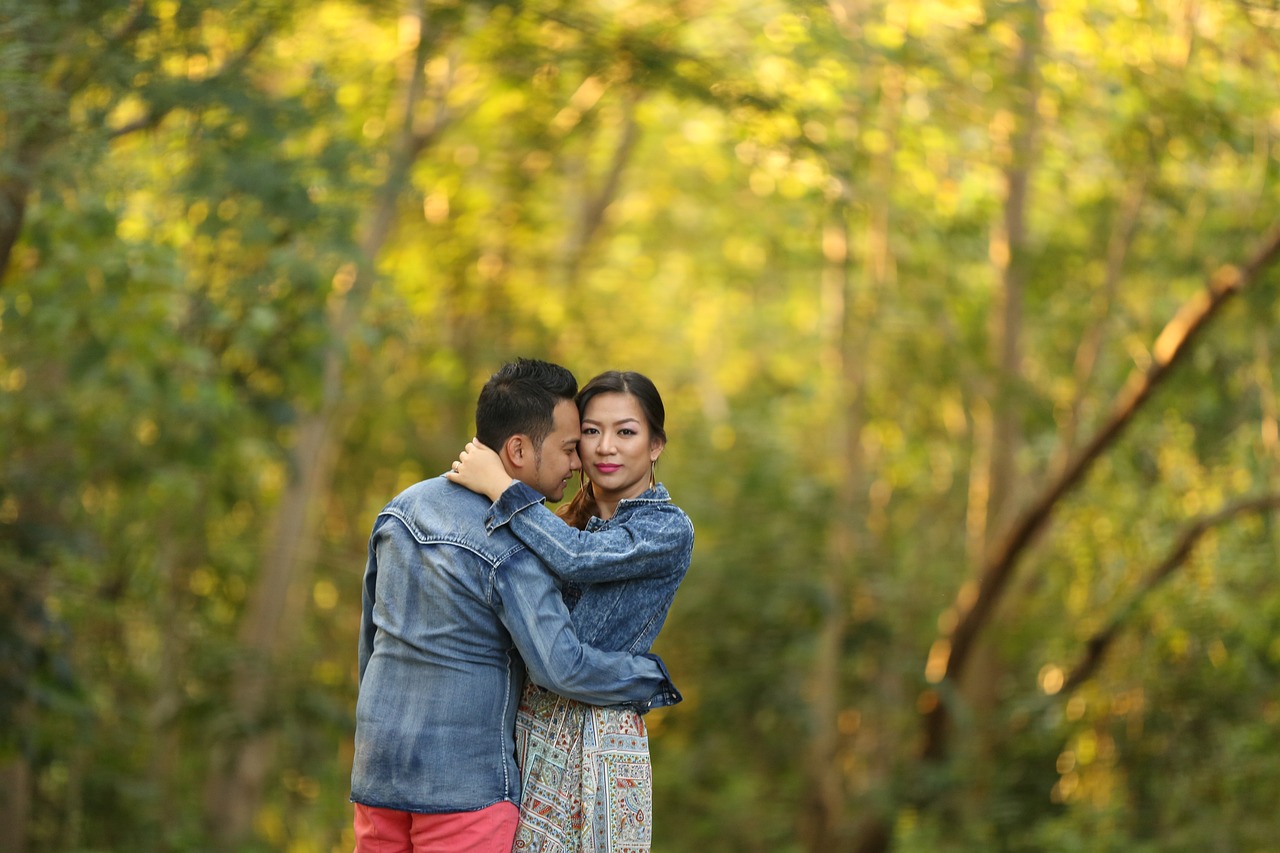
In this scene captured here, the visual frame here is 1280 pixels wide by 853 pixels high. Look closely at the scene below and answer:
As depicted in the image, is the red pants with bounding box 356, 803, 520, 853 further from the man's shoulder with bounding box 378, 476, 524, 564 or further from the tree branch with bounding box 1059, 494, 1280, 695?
the tree branch with bounding box 1059, 494, 1280, 695

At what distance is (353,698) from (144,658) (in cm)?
105

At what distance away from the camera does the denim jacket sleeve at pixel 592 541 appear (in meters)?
2.30

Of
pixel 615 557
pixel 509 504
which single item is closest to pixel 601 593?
pixel 615 557

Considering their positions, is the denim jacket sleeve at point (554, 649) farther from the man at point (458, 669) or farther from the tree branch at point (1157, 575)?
the tree branch at point (1157, 575)

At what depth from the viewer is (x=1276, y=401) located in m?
7.73

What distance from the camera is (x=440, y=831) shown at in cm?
229

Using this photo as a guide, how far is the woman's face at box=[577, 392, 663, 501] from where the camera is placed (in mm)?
2436

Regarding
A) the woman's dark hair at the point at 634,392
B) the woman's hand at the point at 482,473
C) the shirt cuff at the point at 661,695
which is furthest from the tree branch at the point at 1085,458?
the woman's hand at the point at 482,473

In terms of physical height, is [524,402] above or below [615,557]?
above

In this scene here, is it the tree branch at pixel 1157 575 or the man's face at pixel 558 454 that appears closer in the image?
the man's face at pixel 558 454

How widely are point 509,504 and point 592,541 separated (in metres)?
0.14

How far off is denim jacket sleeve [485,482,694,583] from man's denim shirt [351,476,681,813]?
0.03m

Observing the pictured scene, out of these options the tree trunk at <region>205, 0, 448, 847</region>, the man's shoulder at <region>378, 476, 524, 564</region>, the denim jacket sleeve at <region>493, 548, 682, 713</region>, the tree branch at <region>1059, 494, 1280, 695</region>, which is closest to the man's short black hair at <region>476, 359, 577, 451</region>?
the man's shoulder at <region>378, 476, 524, 564</region>

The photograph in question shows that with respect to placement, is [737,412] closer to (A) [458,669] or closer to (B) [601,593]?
(B) [601,593]
